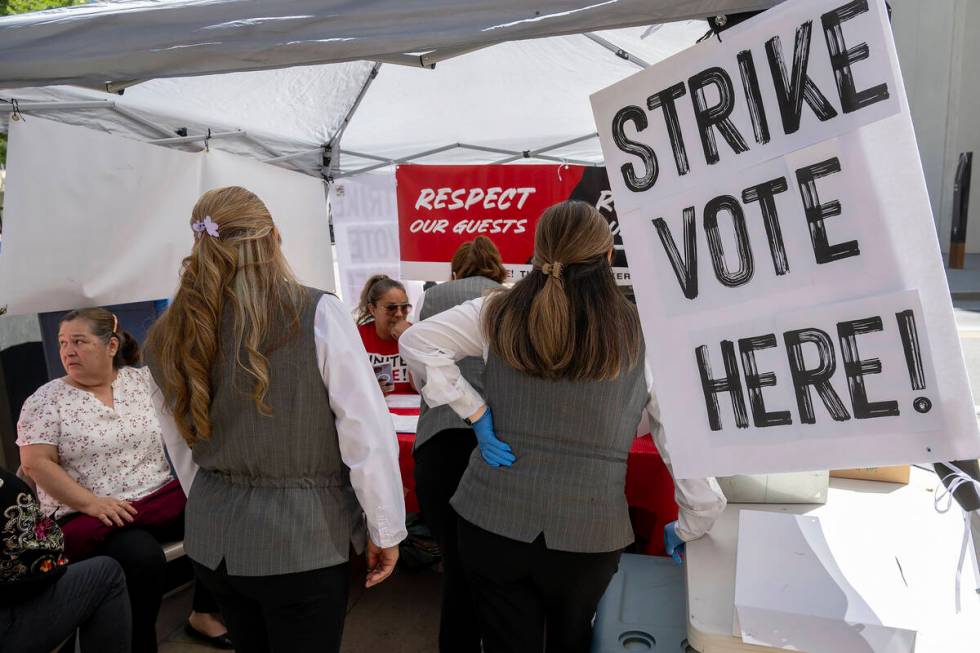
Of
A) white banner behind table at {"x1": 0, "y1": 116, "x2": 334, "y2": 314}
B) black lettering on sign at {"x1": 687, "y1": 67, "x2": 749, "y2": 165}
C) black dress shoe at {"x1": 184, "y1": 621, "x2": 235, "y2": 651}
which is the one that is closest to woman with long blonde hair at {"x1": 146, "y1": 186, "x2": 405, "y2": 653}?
black lettering on sign at {"x1": 687, "y1": 67, "x2": 749, "y2": 165}

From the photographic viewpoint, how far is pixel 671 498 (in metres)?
2.64

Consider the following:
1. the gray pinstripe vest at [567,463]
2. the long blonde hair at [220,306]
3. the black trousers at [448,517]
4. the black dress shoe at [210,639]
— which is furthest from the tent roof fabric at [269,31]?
the black dress shoe at [210,639]

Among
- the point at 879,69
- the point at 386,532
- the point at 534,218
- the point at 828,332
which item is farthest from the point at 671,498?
the point at 534,218

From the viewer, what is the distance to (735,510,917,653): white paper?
1233mm

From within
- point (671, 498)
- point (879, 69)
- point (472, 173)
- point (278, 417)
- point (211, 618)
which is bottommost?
point (211, 618)

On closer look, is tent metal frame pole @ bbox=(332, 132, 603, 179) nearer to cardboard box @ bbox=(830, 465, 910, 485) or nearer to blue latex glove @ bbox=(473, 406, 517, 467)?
→ cardboard box @ bbox=(830, 465, 910, 485)

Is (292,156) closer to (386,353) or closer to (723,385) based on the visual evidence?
(386,353)

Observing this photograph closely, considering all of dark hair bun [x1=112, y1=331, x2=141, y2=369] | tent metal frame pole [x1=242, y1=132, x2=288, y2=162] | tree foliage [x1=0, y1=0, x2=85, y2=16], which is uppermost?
tree foliage [x1=0, y1=0, x2=85, y2=16]

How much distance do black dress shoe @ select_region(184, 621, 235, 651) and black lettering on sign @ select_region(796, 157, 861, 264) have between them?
2.64 m

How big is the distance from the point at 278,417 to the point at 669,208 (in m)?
0.95

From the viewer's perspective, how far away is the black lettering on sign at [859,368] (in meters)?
1.17

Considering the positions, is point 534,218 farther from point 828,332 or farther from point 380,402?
point 828,332

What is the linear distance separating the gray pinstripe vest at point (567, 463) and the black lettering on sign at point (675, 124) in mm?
521

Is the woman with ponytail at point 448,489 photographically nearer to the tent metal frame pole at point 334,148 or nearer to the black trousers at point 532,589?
the black trousers at point 532,589
